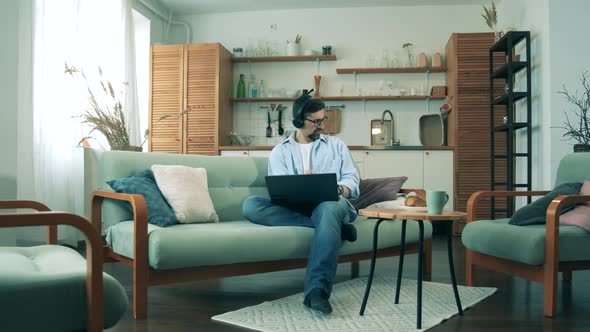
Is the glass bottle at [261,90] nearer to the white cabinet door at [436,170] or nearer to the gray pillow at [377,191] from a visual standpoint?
the white cabinet door at [436,170]

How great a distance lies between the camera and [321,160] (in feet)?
11.1

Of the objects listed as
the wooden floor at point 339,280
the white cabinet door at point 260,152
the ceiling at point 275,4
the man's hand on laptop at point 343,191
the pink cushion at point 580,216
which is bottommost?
the wooden floor at point 339,280

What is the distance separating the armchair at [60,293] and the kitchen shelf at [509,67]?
4.55m

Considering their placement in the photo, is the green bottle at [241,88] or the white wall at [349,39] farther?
the green bottle at [241,88]

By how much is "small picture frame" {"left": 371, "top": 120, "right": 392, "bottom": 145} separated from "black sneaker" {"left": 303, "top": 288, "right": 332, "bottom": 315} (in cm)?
458

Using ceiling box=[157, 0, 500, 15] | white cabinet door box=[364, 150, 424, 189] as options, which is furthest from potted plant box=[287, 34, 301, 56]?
white cabinet door box=[364, 150, 424, 189]

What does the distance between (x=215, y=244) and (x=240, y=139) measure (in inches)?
176

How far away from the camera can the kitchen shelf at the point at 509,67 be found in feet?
16.5

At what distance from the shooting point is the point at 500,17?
6410 mm

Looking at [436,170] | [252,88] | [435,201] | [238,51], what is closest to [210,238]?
[435,201]

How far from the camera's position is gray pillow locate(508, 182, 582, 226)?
2.81 m

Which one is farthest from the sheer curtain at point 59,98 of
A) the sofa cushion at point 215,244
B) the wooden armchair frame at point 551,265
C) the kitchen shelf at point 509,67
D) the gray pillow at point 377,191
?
the kitchen shelf at point 509,67

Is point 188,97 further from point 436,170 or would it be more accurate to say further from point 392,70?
point 436,170

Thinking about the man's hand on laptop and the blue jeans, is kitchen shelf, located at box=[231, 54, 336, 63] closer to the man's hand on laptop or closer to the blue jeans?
the man's hand on laptop
